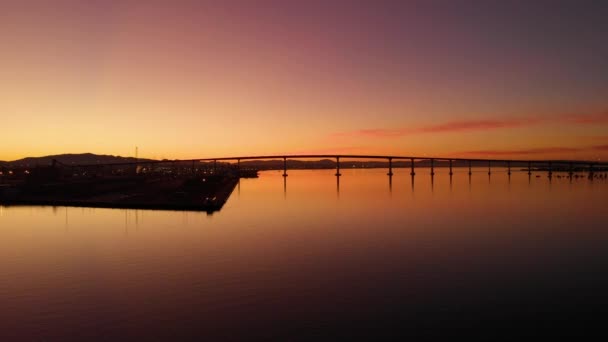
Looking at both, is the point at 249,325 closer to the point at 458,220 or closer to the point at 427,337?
the point at 427,337

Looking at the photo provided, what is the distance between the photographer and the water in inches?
508

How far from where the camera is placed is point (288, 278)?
711 inches

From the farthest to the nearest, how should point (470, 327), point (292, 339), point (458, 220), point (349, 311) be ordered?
point (458, 220), point (349, 311), point (470, 327), point (292, 339)

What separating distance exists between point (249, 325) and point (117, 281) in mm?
7533

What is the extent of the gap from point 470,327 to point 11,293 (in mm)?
15441

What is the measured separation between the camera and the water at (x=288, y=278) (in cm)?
1291

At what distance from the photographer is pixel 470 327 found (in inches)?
497

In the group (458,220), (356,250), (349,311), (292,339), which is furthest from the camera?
(458,220)

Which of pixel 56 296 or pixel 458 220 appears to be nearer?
pixel 56 296

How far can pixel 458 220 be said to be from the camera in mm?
37844

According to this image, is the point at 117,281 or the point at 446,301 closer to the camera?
the point at 446,301

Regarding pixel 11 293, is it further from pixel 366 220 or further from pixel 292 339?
pixel 366 220

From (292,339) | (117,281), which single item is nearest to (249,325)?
(292,339)

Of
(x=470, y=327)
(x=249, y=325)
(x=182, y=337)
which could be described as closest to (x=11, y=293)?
(x=182, y=337)
